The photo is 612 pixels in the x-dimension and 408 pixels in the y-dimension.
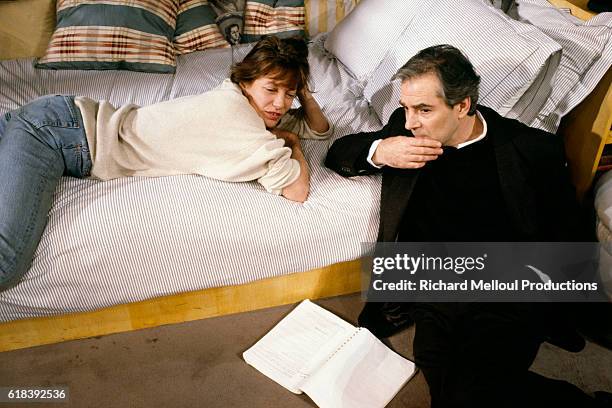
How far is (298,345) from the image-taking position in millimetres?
1679

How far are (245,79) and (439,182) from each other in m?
0.63

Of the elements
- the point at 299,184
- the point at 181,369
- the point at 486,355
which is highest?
the point at 299,184

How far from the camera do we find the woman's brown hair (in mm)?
1594

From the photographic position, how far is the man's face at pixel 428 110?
4.58 ft

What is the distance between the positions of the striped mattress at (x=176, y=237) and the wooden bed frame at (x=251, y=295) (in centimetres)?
8

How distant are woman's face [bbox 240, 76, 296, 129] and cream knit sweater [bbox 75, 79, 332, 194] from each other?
4 centimetres

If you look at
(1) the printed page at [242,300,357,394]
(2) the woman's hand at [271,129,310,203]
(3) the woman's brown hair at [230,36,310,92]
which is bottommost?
(1) the printed page at [242,300,357,394]

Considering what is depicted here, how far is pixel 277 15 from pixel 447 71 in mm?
1310

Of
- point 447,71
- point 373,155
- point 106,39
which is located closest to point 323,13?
point 106,39

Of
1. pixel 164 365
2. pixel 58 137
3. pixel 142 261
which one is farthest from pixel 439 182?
pixel 58 137

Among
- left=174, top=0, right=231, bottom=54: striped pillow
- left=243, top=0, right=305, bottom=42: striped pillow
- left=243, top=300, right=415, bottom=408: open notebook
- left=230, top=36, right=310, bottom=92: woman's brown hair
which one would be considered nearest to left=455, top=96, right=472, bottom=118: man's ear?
left=230, top=36, right=310, bottom=92: woman's brown hair

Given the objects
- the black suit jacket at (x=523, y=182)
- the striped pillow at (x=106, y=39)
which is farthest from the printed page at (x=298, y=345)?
the striped pillow at (x=106, y=39)

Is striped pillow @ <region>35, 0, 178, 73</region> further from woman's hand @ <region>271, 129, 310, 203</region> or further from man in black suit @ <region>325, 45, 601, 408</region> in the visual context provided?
man in black suit @ <region>325, 45, 601, 408</region>

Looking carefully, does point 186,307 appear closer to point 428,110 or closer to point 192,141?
point 192,141
